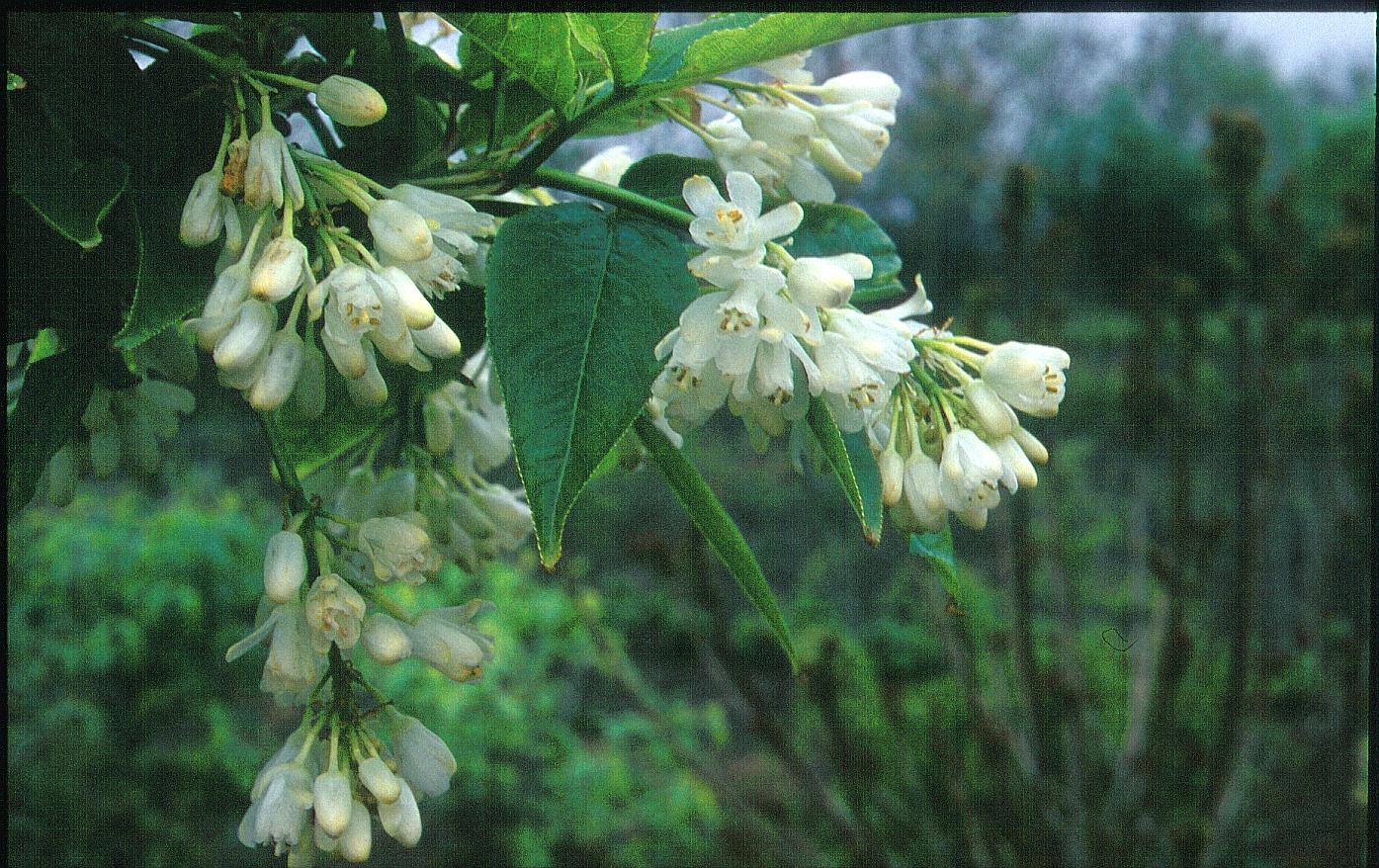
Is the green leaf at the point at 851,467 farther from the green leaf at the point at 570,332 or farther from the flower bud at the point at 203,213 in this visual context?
the flower bud at the point at 203,213

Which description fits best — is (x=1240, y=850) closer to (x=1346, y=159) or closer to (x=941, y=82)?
(x=941, y=82)

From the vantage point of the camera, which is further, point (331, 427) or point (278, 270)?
point (331, 427)

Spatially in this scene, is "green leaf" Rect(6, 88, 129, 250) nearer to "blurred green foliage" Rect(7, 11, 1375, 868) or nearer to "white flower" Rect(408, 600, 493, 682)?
"white flower" Rect(408, 600, 493, 682)

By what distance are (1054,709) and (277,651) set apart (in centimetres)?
156

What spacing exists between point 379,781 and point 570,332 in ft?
0.45

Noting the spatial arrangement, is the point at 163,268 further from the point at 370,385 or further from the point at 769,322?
the point at 769,322

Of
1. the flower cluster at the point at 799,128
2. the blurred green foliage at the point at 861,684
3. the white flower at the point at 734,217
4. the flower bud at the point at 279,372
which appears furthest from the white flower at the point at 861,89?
the blurred green foliage at the point at 861,684

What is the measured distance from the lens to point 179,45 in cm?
30

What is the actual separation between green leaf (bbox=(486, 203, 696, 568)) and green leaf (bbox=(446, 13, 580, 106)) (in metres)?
0.04

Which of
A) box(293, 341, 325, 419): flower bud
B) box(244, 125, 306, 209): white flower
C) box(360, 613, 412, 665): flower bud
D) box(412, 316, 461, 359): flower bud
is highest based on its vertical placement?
box(244, 125, 306, 209): white flower

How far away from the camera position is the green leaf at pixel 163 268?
290 mm

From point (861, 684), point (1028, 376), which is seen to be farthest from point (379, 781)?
point (861, 684)

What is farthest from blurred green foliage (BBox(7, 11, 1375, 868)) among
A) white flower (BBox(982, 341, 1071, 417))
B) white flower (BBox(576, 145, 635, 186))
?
white flower (BBox(982, 341, 1071, 417))

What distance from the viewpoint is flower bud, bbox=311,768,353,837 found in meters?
0.31
